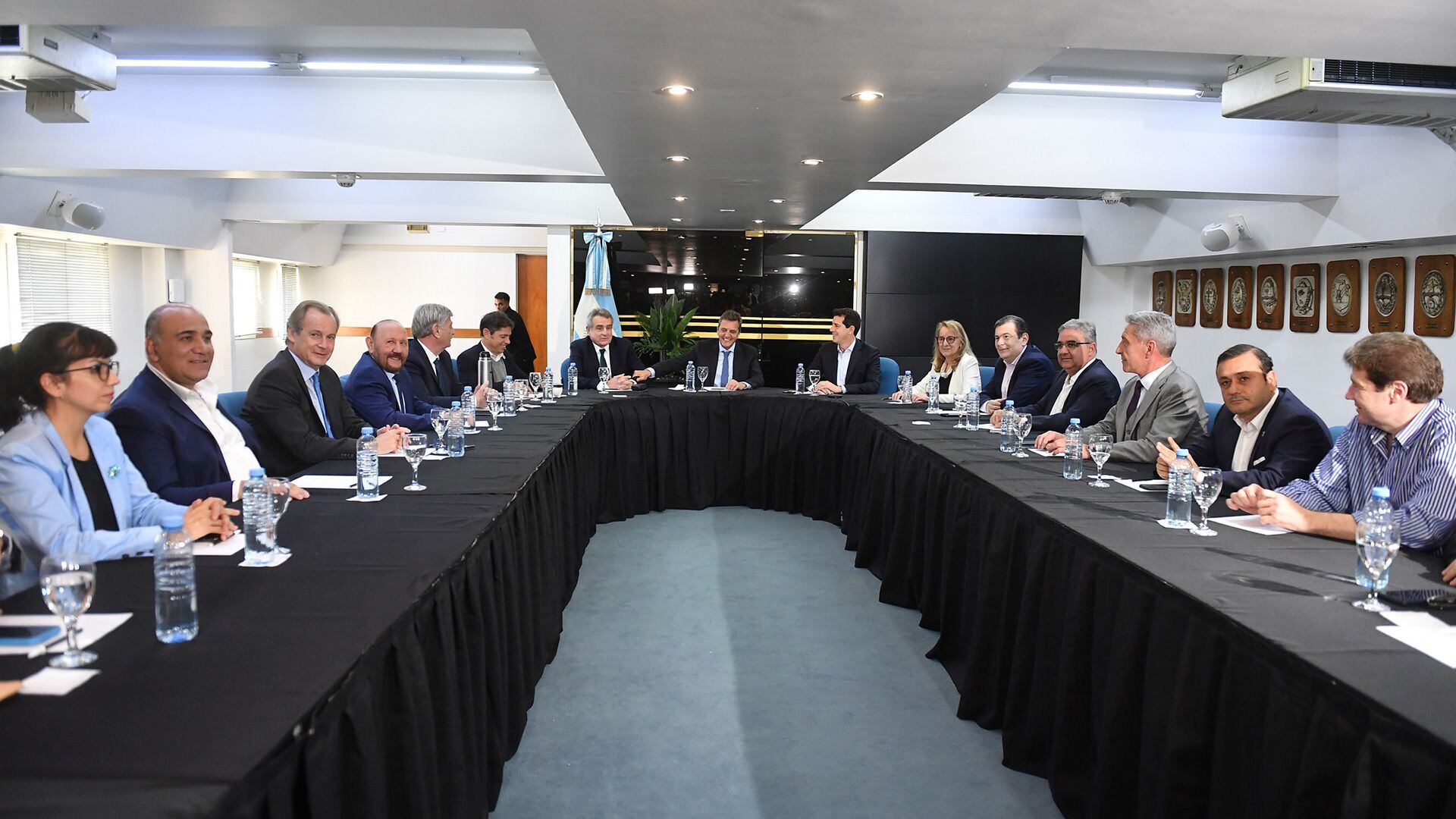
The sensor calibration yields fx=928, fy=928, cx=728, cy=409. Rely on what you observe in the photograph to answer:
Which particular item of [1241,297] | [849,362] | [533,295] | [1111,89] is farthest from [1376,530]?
[533,295]

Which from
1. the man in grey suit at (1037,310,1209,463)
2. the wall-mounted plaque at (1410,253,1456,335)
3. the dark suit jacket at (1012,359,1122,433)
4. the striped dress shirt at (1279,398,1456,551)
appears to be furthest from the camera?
the wall-mounted plaque at (1410,253,1456,335)

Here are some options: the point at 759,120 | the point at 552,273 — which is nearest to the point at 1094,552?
the point at 759,120

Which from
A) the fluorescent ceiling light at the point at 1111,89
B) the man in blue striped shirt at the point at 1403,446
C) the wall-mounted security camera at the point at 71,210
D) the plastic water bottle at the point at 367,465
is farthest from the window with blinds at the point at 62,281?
the man in blue striped shirt at the point at 1403,446

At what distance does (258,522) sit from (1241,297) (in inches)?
308

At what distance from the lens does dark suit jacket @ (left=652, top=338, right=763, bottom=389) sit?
22.7 ft

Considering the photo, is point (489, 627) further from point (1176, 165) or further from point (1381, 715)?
point (1176, 165)

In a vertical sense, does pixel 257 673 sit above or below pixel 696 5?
below

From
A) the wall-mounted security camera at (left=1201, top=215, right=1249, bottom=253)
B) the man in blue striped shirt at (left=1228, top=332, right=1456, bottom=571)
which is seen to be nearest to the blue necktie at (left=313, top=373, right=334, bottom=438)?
the man in blue striped shirt at (left=1228, top=332, right=1456, bottom=571)

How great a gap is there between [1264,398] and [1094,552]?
1.17 m

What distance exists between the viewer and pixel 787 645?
367cm

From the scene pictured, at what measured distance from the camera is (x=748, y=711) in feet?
9.98

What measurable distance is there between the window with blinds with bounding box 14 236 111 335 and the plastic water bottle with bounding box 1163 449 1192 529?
7.67m

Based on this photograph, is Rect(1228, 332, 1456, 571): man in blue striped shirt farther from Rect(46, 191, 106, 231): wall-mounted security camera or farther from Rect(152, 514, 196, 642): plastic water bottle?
Rect(46, 191, 106, 231): wall-mounted security camera

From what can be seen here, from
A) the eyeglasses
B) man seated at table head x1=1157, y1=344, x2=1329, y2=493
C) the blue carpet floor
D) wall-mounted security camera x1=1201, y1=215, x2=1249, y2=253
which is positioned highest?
wall-mounted security camera x1=1201, y1=215, x2=1249, y2=253
